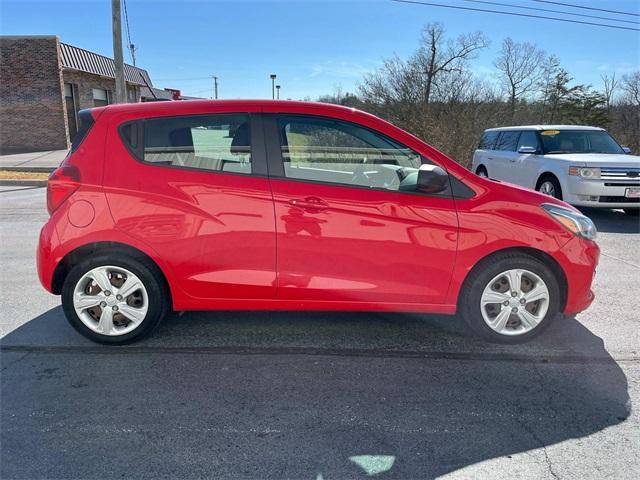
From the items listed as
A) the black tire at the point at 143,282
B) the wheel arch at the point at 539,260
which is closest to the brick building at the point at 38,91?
the black tire at the point at 143,282

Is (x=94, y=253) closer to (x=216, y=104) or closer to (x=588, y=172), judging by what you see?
(x=216, y=104)

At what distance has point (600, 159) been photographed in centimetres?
888

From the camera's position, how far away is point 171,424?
9.09ft

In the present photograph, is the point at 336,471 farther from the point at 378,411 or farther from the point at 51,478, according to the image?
the point at 51,478

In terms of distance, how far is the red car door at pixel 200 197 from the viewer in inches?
139

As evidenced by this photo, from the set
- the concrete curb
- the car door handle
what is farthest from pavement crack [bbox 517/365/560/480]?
the concrete curb

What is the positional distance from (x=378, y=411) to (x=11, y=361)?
2583 millimetres

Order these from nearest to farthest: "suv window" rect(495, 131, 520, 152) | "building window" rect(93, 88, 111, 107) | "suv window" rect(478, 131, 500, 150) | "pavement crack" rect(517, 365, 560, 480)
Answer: "pavement crack" rect(517, 365, 560, 480), "suv window" rect(495, 131, 520, 152), "suv window" rect(478, 131, 500, 150), "building window" rect(93, 88, 111, 107)

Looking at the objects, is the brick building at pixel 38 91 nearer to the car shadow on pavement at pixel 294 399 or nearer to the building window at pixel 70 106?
the building window at pixel 70 106

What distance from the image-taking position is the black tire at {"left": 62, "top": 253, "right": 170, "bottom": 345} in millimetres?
3596

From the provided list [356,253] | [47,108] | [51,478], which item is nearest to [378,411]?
[356,253]

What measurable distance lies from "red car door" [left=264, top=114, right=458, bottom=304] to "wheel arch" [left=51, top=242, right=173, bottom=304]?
3.05 ft

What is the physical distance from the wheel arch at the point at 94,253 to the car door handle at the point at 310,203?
1.11 metres

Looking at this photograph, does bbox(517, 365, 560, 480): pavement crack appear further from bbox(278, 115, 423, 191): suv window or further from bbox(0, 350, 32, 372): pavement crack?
bbox(0, 350, 32, 372): pavement crack
